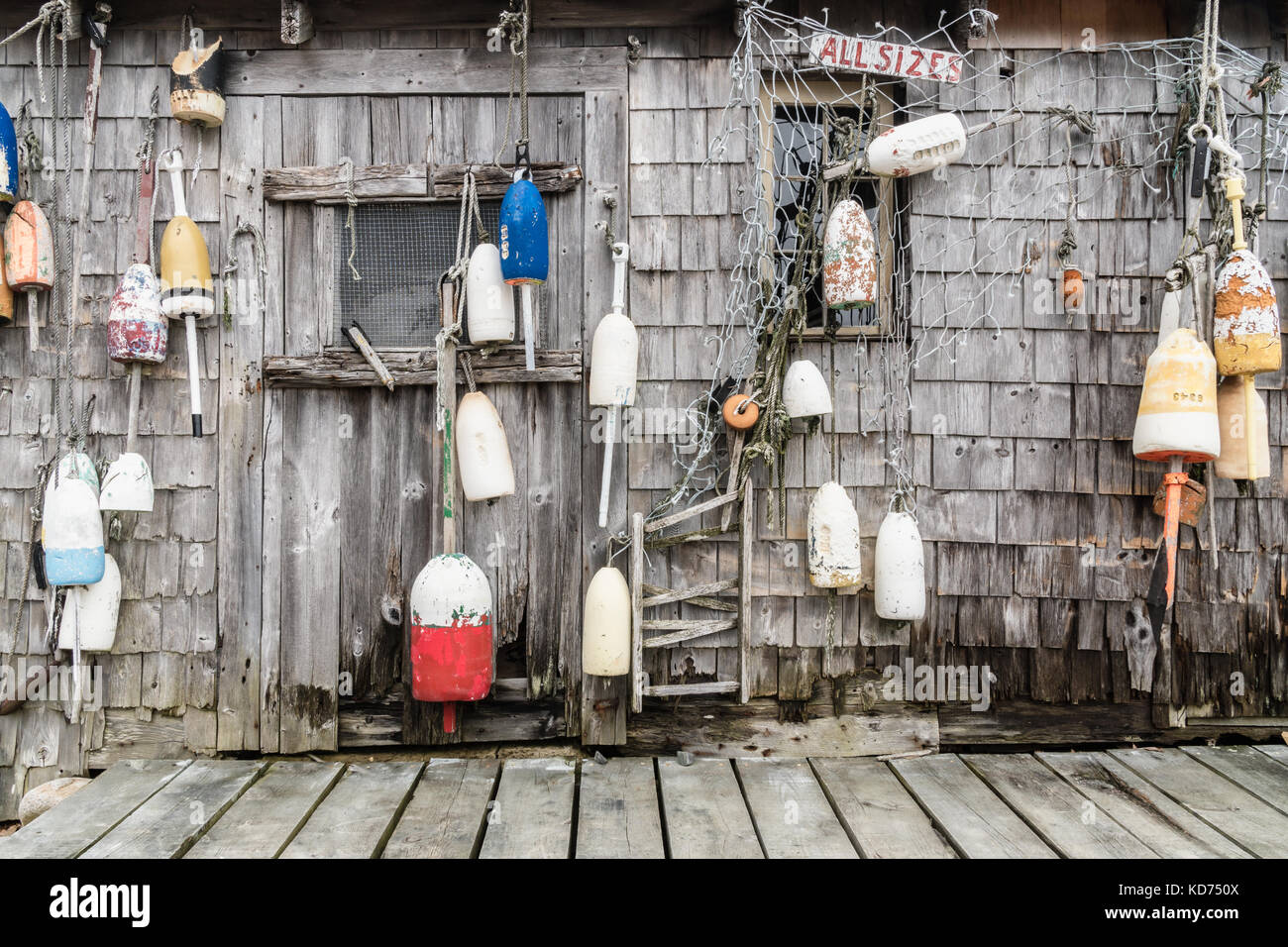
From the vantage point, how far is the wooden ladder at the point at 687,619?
3.31 metres

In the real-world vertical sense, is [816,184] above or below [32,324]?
above

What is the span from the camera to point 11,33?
3.41 m

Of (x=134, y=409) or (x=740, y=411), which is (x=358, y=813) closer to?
(x=134, y=409)

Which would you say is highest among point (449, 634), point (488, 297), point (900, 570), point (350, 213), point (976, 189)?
point (976, 189)

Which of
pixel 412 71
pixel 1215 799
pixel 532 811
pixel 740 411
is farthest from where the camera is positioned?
pixel 412 71

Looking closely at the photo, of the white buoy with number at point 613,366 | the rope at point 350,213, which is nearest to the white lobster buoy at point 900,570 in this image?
the white buoy with number at point 613,366

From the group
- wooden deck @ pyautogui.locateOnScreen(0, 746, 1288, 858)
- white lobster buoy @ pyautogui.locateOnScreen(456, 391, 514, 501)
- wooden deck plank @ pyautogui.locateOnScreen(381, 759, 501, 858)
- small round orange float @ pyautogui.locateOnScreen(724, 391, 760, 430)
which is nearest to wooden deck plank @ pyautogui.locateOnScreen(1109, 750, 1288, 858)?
wooden deck @ pyautogui.locateOnScreen(0, 746, 1288, 858)

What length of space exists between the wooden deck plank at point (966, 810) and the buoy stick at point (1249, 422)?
5.36 ft

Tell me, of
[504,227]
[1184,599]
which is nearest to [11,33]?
[504,227]

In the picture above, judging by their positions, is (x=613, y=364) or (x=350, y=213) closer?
(x=613, y=364)

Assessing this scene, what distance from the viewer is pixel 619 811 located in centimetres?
284

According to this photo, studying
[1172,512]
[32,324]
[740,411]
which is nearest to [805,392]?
[740,411]

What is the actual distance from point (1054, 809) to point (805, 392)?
5.77ft
